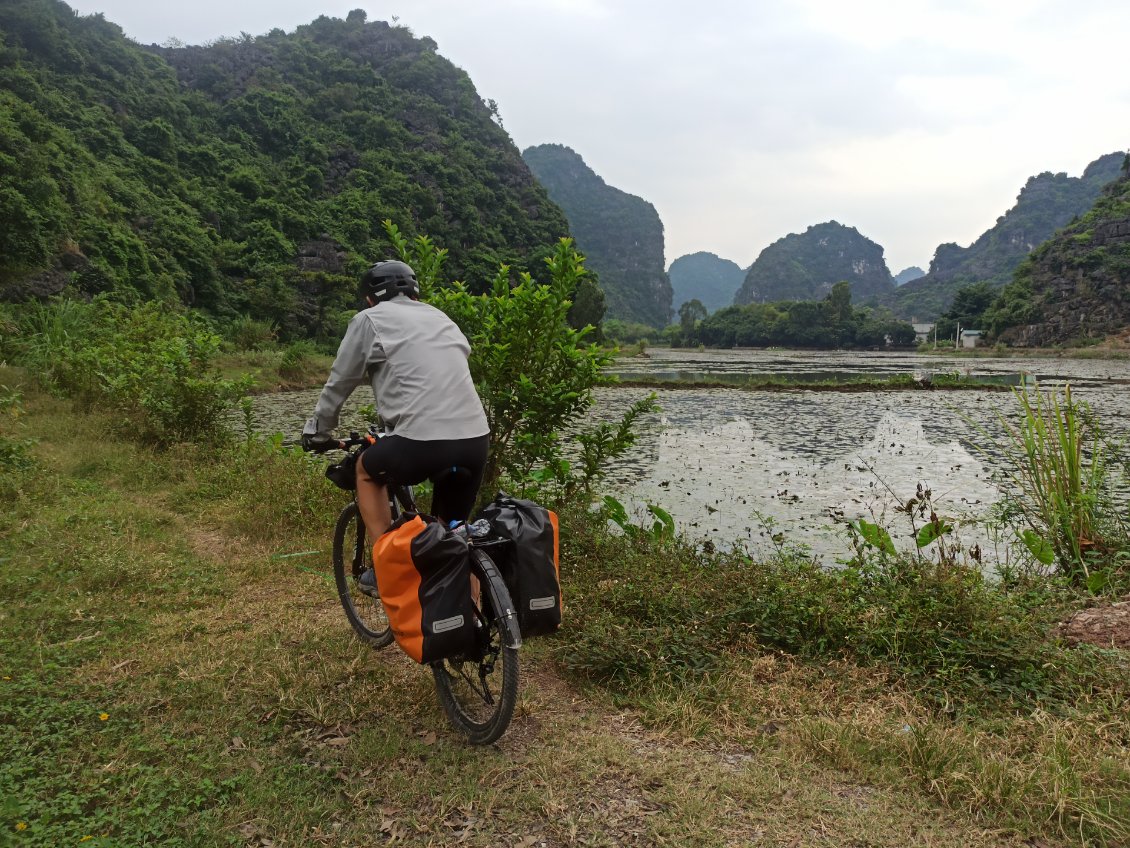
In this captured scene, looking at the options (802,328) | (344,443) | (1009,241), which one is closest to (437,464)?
(344,443)

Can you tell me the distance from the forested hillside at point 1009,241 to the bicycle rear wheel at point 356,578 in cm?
14690

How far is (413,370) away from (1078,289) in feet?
277

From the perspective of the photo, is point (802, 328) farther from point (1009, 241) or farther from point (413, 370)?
point (413, 370)

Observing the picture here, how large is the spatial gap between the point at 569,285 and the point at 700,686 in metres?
3.03

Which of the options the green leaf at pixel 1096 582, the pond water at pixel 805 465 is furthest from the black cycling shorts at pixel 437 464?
the green leaf at pixel 1096 582

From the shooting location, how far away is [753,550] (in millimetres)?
5645

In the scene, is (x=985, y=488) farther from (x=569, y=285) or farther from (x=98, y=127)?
(x=98, y=127)

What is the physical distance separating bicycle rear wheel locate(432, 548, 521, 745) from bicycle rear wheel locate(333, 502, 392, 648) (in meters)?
0.67

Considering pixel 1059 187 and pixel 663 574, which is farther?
pixel 1059 187

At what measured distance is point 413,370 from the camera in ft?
8.20

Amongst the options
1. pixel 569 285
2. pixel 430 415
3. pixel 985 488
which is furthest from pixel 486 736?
pixel 985 488

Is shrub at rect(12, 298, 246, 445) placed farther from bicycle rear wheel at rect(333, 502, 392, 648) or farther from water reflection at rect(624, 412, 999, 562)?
water reflection at rect(624, 412, 999, 562)

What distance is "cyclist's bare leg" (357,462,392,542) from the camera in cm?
276

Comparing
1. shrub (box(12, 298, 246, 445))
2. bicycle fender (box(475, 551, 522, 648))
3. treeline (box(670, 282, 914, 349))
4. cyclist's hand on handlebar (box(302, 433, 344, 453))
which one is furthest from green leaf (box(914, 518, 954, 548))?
treeline (box(670, 282, 914, 349))
